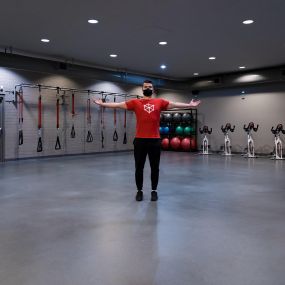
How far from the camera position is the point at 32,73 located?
32.9 ft

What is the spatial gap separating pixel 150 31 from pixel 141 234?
16.8 feet

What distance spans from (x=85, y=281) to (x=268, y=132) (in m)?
10.9

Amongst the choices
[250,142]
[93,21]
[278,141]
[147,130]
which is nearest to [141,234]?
[147,130]

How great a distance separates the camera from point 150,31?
6980mm

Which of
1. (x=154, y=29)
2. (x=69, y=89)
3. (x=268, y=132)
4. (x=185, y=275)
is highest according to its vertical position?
(x=154, y=29)

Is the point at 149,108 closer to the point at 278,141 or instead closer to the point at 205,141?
the point at 278,141

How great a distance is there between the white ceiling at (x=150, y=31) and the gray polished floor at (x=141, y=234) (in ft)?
10.1

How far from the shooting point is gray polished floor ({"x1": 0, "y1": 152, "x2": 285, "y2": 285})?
2191 mm

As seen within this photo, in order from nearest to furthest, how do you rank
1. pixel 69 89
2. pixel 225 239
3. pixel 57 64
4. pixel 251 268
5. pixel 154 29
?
pixel 251 268
pixel 225 239
pixel 154 29
pixel 57 64
pixel 69 89

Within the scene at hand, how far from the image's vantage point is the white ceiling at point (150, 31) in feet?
18.1

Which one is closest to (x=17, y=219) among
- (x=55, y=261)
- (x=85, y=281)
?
(x=55, y=261)

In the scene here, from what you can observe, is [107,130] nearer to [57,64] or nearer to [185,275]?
[57,64]

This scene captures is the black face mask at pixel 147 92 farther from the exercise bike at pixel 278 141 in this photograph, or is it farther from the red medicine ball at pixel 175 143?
the red medicine ball at pixel 175 143

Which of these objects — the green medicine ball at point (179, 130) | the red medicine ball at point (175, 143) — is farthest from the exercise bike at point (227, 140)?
the red medicine ball at point (175, 143)
